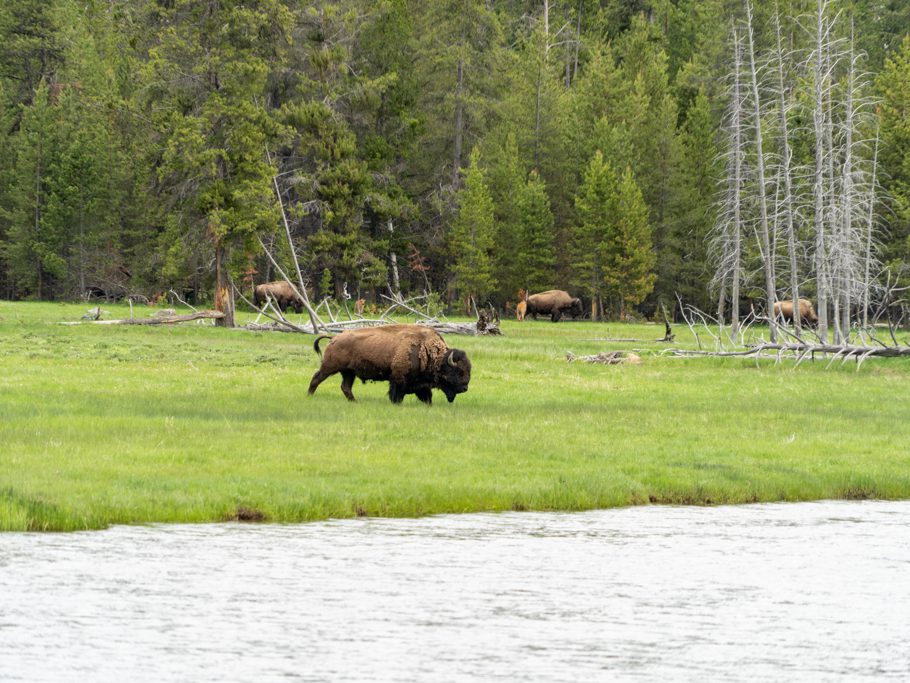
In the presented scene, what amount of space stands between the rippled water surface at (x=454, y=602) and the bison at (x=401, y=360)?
29.5 ft

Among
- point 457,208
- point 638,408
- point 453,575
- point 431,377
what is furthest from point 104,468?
point 457,208

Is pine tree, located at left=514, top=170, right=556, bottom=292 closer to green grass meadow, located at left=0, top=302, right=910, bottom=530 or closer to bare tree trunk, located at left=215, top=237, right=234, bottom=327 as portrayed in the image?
bare tree trunk, located at left=215, top=237, right=234, bottom=327

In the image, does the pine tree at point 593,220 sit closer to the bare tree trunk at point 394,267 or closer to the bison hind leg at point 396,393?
the bare tree trunk at point 394,267

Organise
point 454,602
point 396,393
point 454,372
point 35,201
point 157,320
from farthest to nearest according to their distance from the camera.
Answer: point 35,201 < point 157,320 < point 396,393 < point 454,372 < point 454,602

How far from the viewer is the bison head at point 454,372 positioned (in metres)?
23.4

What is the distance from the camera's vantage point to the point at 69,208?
244ft

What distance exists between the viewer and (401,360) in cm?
2317

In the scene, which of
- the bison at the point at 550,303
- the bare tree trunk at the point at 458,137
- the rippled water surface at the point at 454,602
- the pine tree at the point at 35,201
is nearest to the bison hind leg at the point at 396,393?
the rippled water surface at the point at 454,602

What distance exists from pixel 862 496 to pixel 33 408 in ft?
42.2

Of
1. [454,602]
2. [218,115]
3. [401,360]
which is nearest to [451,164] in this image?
[218,115]

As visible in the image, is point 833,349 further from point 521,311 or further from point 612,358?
point 521,311

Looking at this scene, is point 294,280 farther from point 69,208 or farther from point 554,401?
point 554,401

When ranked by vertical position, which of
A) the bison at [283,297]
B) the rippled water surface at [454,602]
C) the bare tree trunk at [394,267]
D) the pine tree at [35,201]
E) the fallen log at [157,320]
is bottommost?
the rippled water surface at [454,602]

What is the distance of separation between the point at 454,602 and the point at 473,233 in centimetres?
6231
